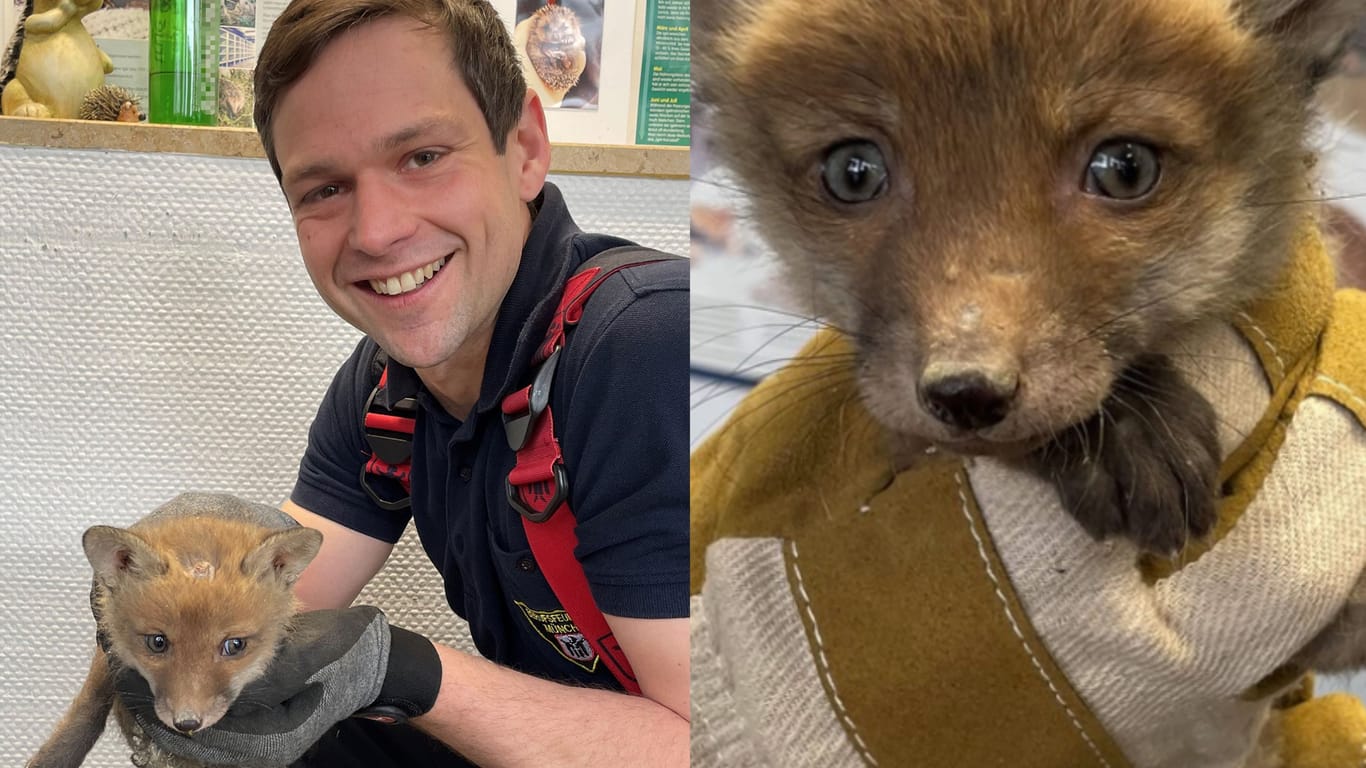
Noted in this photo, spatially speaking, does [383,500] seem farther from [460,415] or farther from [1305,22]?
[1305,22]

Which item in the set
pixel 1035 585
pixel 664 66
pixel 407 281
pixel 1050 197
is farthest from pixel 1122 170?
pixel 407 281

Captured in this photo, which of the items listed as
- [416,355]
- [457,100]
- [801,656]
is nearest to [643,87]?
[457,100]

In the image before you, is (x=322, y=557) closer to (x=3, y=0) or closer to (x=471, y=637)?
(x=471, y=637)

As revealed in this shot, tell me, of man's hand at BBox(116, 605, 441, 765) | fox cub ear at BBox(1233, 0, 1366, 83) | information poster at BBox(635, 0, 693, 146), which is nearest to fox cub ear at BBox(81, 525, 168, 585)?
man's hand at BBox(116, 605, 441, 765)

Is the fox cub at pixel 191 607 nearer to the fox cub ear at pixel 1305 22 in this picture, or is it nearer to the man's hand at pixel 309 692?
the man's hand at pixel 309 692

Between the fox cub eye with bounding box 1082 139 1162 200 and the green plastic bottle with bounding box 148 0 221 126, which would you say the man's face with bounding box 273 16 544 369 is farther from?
the fox cub eye with bounding box 1082 139 1162 200
